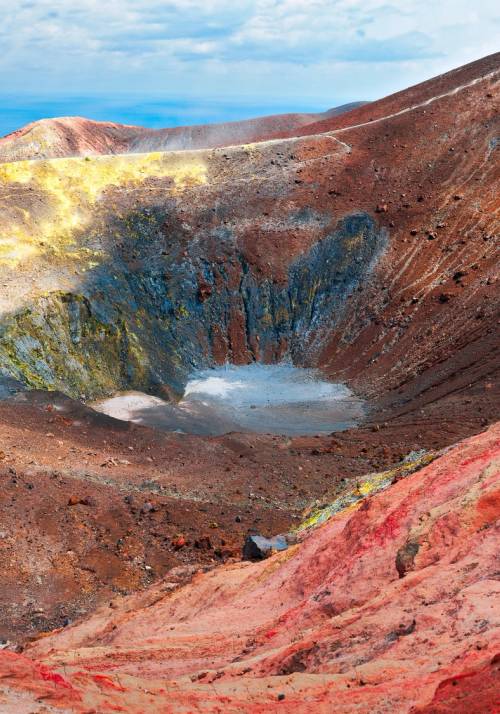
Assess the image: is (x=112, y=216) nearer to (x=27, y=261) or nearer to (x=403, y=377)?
(x=27, y=261)

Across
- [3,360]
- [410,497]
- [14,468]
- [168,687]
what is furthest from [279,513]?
[3,360]

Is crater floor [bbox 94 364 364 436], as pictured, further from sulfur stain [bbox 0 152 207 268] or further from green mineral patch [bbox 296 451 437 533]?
green mineral patch [bbox 296 451 437 533]

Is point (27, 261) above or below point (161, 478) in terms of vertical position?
above

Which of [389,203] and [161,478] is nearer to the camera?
[161,478]

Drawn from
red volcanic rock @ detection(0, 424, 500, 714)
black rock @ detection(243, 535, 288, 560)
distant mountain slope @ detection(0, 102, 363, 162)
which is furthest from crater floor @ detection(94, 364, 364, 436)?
distant mountain slope @ detection(0, 102, 363, 162)

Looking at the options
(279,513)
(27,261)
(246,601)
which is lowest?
(279,513)

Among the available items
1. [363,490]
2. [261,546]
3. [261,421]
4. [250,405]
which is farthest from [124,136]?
[261,546]
